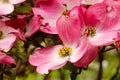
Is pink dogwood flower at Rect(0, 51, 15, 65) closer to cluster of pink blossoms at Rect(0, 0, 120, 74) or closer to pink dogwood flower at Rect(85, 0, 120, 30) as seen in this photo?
cluster of pink blossoms at Rect(0, 0, 120, 74)

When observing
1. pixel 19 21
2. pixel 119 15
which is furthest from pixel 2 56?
pixel 119 15

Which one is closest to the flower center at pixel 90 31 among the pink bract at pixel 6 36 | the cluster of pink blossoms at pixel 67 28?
the cluster of pink blossoms at pixel 67 28

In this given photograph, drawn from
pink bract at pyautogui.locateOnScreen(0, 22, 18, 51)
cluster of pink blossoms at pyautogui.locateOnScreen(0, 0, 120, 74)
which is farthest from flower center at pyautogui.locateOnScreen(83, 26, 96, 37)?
pink bract at pyautogui.locateOnScreen(0, 22, 18, 51)

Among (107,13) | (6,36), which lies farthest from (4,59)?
(107,13)

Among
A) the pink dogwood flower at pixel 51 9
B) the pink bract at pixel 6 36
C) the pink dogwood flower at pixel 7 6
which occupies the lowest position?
the pink bract at pixel 6 36

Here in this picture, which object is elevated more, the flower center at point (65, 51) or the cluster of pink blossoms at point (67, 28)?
the cluster of pink blossoms at point (67, 28)

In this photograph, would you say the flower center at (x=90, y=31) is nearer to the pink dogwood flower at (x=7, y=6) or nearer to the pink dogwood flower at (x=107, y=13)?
the pink dogwood flower at (x=107, y=13)

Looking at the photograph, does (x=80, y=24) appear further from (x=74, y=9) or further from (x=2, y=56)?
(x=2, y=56)
